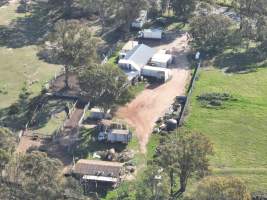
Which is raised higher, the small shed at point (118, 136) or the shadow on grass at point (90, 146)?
the small shed at point (118, 136)

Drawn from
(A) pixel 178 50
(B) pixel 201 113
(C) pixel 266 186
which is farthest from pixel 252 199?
(A) pixel 178 50

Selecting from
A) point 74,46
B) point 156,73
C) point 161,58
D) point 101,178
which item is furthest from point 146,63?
point 101,178

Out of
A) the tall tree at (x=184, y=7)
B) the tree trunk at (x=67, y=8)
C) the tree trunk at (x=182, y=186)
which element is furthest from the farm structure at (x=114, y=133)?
the tree trunk at (x=67, y=8)

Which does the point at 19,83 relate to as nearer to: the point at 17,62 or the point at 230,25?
the point at 17,62

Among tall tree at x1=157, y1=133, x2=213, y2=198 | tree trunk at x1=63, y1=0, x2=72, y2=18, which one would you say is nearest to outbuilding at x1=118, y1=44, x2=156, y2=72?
tree trunk at x1=63, y1=0, x2=72, y2=18

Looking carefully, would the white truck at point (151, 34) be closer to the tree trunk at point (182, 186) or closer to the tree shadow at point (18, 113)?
the tree shadow at point (18, 113)

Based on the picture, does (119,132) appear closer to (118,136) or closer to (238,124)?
(118,136)
